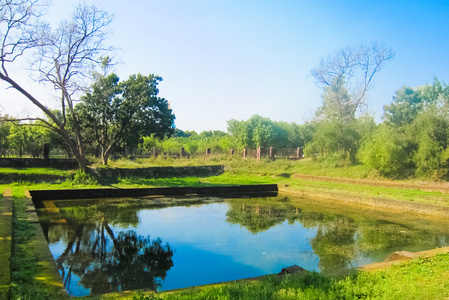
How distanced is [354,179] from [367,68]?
1538 centimetres

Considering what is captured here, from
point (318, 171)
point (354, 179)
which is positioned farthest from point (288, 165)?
point (354, 179)

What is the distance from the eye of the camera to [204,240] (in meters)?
8.38

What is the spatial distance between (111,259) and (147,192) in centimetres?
856

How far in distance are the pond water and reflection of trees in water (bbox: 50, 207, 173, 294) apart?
2 cm

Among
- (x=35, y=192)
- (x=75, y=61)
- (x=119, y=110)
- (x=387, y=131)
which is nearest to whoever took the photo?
(x=35, y=192)

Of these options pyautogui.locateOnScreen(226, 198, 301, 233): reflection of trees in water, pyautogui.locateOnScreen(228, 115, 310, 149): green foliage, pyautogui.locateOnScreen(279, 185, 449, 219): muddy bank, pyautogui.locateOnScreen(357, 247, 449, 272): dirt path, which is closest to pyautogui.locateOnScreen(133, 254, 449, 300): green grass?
pyautogui.locateOnScreen(357, 247, 449, 272): dirt path

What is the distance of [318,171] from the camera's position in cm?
2261

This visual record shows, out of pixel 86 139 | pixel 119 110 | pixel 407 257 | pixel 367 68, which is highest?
pixel 367 68

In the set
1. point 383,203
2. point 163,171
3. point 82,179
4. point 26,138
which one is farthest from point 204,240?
point 26,138

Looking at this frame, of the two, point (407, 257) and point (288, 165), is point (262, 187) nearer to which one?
point (288, 165)

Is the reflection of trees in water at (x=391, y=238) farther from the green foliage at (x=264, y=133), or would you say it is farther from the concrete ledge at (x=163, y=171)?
the green foliage at (x=264, y=133)

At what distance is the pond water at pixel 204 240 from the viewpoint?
5.96 m

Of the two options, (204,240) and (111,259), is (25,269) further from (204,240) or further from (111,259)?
(204,240)

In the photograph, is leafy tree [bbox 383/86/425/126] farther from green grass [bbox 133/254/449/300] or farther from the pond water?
green grass [bbox 133/254/449/300]
